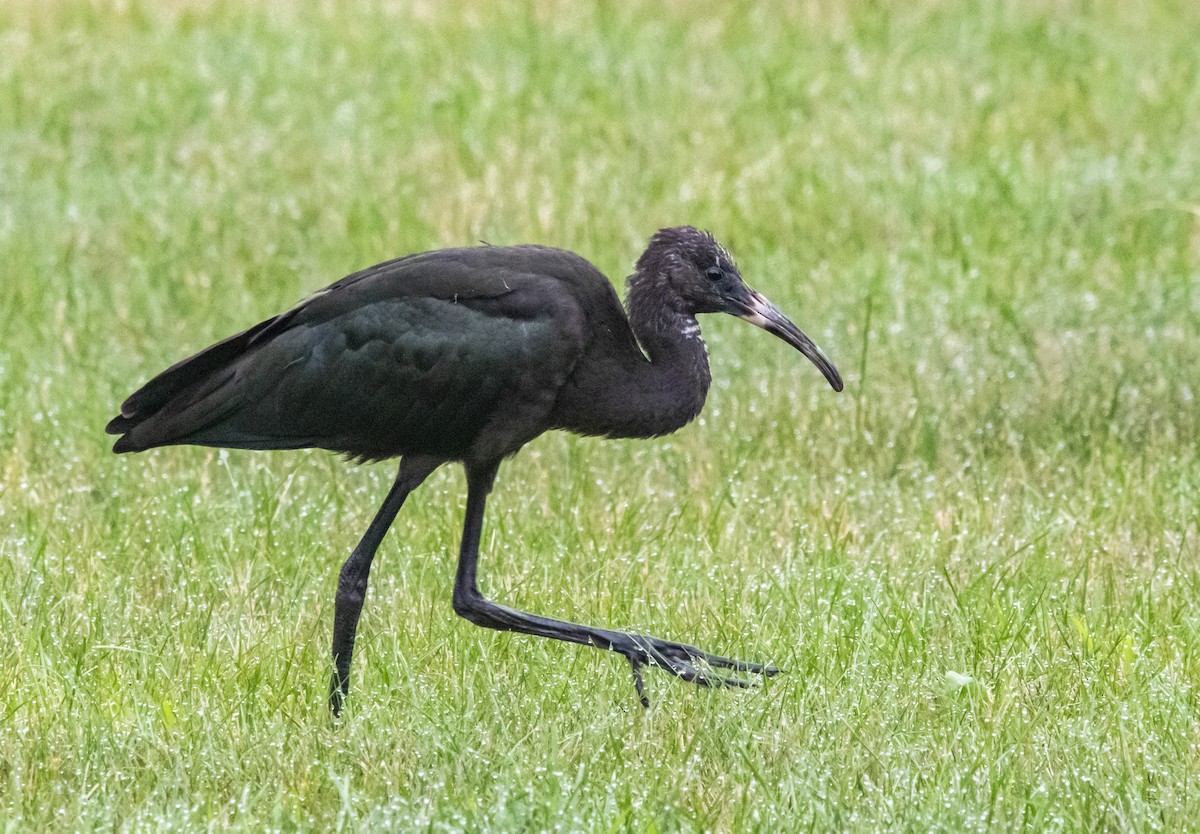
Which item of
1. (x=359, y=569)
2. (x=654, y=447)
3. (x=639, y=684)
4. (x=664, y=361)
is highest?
(x=664, y=361)

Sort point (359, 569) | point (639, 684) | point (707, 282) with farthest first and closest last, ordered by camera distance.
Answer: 1. point (707, 282)
2. point (359, 569)
3. point (639, 684)

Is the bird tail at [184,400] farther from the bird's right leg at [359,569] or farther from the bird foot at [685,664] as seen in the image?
the bird foot at [685,664]

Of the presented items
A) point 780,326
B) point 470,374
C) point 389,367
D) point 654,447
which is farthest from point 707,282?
point 654,447

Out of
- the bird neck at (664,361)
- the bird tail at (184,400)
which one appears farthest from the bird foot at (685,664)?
the bird tail at (184,400)

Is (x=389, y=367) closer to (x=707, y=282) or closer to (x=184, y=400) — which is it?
(x=184, y=400)

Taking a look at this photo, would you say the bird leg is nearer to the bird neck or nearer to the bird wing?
the bird wing

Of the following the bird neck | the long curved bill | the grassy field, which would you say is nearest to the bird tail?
the grassy field

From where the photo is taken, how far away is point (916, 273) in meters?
7.71

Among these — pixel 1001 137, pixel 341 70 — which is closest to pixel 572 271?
pixel 1001 137

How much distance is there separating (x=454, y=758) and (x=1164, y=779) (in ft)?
4.85

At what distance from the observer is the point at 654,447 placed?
251 inches

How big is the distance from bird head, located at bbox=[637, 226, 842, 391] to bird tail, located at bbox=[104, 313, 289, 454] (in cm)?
99

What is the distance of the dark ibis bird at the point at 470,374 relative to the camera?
4586mm

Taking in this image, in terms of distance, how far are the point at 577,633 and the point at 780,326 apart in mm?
965
